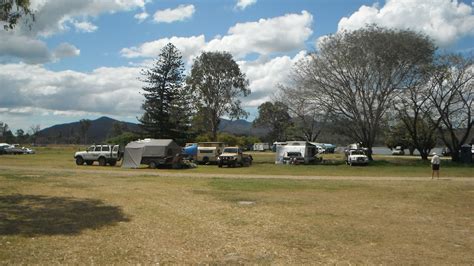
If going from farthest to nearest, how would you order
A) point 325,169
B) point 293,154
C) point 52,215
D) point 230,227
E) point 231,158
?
point 293,154
point 231,158
point 325,169
point 52,215
point 230,227

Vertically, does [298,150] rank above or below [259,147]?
below

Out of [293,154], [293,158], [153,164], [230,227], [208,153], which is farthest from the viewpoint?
[293,154]

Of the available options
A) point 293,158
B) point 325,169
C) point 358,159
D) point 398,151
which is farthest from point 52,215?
point 398,151

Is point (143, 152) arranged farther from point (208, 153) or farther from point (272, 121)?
point (272, 121)

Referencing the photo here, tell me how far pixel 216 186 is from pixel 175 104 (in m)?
39.8

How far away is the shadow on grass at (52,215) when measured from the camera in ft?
33.0

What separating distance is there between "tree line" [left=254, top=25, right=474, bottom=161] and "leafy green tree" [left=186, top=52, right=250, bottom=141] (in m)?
9.38

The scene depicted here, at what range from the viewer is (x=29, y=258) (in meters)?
7.64

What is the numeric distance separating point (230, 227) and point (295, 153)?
115 feet

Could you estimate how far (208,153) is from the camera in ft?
149

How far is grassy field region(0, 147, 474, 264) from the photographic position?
820cm

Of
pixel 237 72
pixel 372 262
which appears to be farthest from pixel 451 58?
pixel 372 262

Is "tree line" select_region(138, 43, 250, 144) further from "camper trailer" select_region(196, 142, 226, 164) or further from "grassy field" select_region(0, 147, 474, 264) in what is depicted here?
"grassy field" select_region(0, 147, 474, 264)

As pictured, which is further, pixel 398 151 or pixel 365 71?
pixel 398 151
